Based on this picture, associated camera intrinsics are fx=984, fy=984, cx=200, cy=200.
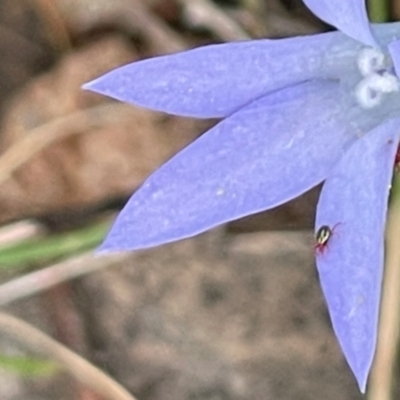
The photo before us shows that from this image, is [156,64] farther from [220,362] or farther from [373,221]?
[220,362]

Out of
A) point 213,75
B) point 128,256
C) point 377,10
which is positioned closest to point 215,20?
point 377,10

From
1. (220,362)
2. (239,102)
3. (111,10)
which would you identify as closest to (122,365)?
(220,362)

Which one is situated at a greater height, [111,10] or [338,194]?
[111,10]

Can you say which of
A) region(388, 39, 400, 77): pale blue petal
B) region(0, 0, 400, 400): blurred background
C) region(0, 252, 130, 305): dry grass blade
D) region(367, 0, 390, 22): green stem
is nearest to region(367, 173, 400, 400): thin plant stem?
region(0, 0, 400, 400): blurred background

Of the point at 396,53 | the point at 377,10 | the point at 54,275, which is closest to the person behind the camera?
the point at 396,53

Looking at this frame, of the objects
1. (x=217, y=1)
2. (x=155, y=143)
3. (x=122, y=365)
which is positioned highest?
(x=217, y=1)

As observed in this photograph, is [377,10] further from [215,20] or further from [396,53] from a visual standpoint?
[396,53]
